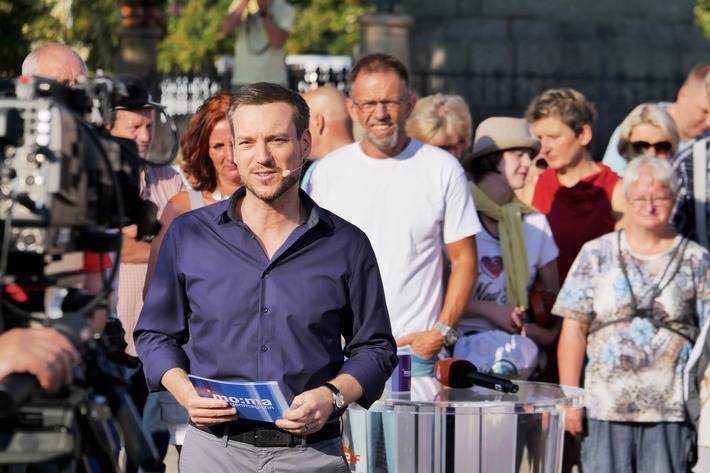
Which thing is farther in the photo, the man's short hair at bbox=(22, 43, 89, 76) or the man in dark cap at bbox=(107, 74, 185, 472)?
the man in dark cap at bbox=(107, 74, 185, 472)

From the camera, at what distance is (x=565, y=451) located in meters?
7.82

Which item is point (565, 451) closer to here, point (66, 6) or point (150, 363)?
point (150, 363)

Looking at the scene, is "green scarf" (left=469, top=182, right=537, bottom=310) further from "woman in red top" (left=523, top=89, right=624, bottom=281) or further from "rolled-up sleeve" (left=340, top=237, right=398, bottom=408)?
"rolled-up sleeve" (left=340, top=237, right=398, bottom=408)

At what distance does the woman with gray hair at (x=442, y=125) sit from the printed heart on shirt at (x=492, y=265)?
31.0 inches

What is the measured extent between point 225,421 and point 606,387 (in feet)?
10.2

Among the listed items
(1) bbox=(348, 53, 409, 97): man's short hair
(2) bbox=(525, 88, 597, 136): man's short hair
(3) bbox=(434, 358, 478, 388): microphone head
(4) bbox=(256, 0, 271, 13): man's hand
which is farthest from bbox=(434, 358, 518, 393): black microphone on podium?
(4) bbox=(256, 0, 271, 13): man's hand

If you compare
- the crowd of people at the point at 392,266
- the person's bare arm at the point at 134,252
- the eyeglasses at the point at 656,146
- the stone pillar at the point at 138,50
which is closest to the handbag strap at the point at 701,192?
the crowd of people at the point at 392,266

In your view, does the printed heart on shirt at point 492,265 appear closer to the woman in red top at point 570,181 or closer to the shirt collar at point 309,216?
the woman in red top at point 570,181

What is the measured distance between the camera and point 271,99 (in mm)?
4906

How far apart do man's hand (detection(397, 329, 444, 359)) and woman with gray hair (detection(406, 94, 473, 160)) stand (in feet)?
5.29

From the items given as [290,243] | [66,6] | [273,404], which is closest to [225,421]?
[273,404]

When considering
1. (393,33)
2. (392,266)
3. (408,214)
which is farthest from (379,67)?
(393,33)

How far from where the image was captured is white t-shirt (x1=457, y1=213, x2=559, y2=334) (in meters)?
7.66

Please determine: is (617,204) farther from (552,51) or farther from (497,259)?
(552,51)
